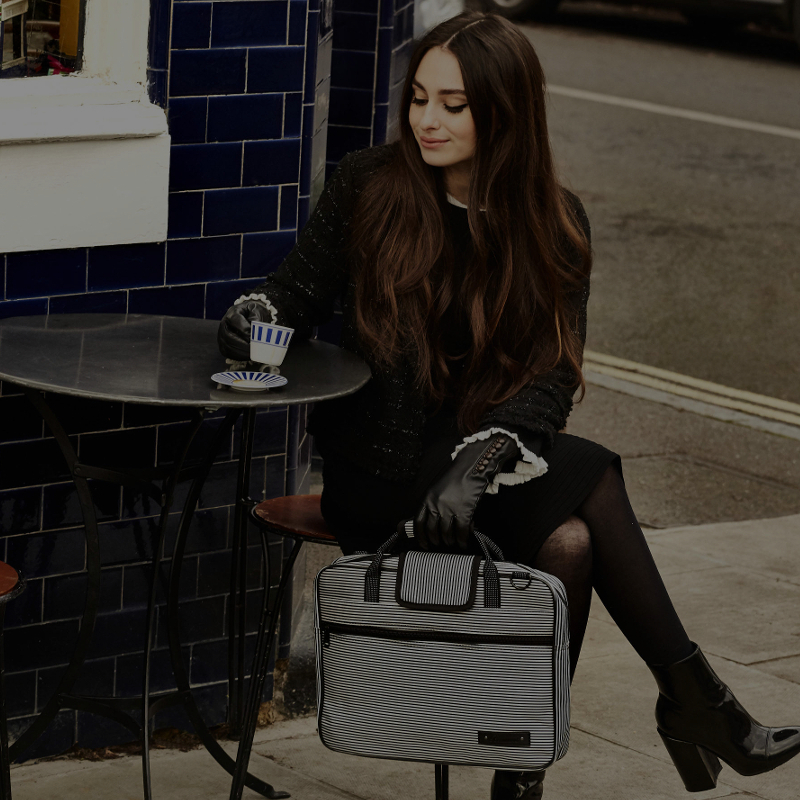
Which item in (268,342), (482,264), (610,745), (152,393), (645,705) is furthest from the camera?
(645,705)

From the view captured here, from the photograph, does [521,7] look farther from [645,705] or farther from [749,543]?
[645,705]

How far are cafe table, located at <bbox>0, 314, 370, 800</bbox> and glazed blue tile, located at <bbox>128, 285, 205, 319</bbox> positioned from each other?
0.11 meters

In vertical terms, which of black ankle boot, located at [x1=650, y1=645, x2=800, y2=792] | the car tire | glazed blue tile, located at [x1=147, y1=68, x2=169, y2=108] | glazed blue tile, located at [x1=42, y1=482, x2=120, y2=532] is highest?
the car tire

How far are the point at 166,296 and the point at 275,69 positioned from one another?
0.59 m

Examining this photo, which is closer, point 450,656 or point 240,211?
point 450,656

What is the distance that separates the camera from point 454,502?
277 centimetres

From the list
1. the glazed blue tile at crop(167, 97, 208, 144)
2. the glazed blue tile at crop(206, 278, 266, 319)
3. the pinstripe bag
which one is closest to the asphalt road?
the glazed blue tile at crop(206, 278, 266, 319)

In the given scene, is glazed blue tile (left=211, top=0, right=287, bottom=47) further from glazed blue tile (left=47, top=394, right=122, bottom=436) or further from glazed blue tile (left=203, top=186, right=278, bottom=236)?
glazed blue tile (left=47, top=394, right=122, bottom=436)

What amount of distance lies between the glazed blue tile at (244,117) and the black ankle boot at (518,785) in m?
1.54

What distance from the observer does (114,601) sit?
3445 mm

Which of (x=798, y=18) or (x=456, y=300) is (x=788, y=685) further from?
(x=798, y=18)

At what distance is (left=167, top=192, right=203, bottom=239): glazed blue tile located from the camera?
3324 mm

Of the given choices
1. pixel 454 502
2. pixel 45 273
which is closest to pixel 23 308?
pixel 45 273

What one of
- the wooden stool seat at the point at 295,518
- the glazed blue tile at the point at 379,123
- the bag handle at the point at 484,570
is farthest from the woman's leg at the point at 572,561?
the glazed blue tile at the point at 379,123
